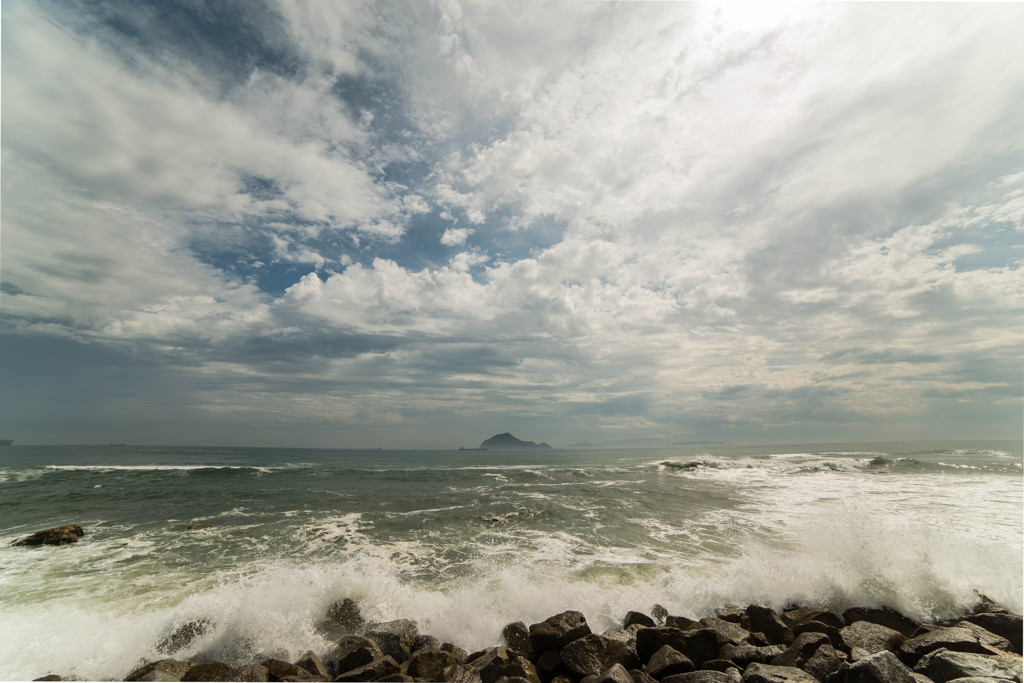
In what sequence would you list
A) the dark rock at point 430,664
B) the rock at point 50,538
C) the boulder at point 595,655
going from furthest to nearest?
the rock at point 50,538 → the dark rock at point 430,664 → the boulder at point 595,655

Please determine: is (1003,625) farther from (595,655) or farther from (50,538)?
(50,538)

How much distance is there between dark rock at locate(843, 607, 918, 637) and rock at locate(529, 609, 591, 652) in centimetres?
553

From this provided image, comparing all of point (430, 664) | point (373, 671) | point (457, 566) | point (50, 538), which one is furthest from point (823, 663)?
point (50, 538)

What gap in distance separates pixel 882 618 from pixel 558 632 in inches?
264

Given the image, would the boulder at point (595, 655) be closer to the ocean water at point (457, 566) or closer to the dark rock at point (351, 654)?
the ocean water at point (457, 566)

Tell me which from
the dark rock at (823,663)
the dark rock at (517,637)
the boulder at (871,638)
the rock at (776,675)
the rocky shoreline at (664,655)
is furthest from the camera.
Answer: the dark rock at (517,637)

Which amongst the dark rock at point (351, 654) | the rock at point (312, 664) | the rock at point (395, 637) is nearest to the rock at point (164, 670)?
the rock at point (312, 664)

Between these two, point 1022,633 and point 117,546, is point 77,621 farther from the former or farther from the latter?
point 1022,633

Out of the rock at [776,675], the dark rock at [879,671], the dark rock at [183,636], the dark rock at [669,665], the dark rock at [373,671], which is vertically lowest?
the dark rock at [183,636]

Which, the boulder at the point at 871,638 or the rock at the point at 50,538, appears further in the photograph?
the rock at the point at 50,538

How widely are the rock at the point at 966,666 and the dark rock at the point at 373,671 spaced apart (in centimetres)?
730

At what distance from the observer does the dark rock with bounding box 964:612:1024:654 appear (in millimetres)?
7254

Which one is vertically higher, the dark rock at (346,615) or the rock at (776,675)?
the rock at (776,675)

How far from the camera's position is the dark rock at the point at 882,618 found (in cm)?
820
